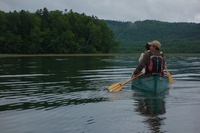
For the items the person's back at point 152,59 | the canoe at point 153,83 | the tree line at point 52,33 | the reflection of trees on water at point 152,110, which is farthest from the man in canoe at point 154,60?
the tree line at point 52,33

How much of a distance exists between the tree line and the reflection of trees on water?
245 ft

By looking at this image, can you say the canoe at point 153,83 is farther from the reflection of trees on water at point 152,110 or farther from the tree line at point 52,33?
the tree line at point 52,33

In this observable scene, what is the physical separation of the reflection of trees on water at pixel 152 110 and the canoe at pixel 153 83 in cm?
76

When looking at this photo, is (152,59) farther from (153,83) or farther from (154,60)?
(153,83)

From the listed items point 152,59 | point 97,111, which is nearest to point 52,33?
point 152,59

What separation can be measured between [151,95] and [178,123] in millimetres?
4434

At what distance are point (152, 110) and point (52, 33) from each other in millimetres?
84121

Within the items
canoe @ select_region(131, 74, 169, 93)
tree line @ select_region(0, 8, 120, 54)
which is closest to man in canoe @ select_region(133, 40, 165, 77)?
canoe @ select_region(131, 74, 169, 93)

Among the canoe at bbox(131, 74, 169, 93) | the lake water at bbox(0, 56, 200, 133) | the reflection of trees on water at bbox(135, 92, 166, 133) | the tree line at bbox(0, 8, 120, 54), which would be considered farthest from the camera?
the tree line at bbox(0, 8, 120, 54)

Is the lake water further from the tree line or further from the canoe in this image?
the tree line

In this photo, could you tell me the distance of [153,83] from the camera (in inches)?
497

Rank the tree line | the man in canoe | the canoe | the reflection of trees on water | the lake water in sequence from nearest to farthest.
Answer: the lake water < the reflection of trees on water < the canoe < the man in canoe < the tree line

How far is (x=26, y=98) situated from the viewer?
11555mm

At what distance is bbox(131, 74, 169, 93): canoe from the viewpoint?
1258 centimetres
